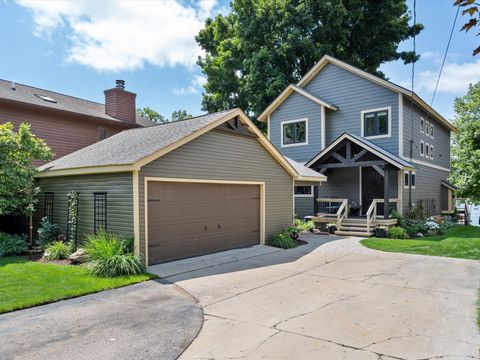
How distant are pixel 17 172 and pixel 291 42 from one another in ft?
62.2

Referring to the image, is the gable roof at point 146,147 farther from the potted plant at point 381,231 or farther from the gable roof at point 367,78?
the gable roof at point 367,78

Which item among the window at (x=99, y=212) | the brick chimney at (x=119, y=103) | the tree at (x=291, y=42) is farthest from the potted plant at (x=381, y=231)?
the brick chimney at (x=119, y=103)

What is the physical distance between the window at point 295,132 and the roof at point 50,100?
29.2 feet

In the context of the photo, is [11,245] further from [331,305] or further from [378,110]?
[378,110]

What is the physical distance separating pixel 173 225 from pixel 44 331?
185 inches

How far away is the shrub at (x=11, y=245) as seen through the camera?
1007cm

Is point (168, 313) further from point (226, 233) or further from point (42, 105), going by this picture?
point (42, 105)

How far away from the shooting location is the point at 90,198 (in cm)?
952

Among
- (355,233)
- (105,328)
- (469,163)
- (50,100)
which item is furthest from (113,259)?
(469,163)

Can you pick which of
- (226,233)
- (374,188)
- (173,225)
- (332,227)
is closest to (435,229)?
(374,188)

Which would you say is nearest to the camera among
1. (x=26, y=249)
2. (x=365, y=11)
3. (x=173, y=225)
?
(x=173, y=225)

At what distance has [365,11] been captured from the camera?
2694cm

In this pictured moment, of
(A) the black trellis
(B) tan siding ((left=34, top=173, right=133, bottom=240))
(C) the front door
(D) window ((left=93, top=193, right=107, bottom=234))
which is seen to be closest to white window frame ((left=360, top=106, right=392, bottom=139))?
(C) the front door

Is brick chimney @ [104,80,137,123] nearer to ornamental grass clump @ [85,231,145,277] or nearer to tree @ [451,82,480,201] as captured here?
ornamental grass clump @ [85,231,145,277]
